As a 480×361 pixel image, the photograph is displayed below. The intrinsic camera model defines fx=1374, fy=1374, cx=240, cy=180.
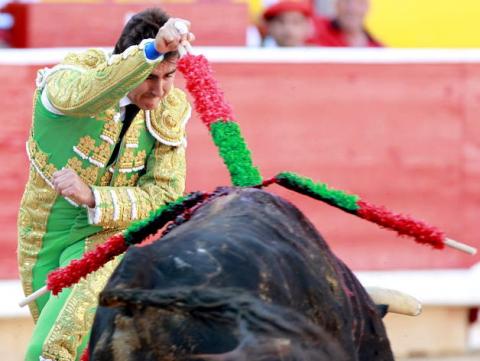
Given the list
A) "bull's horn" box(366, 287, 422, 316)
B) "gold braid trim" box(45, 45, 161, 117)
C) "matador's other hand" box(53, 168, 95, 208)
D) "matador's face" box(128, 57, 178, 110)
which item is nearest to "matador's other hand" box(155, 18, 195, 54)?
"gold braid trim" box(45, 45, 161, 117)

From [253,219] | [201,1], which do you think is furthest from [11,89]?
[253,219]

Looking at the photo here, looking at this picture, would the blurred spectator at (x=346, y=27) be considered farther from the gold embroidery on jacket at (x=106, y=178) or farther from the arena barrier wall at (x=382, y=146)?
the gold embroidery on jacket at (x=106, y=178)

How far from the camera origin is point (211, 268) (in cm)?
225

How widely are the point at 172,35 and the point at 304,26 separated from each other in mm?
3395

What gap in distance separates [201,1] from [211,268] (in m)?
4.38

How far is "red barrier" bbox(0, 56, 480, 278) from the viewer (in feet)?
20.7

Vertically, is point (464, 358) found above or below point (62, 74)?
below

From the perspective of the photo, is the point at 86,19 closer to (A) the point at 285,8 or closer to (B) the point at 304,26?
(A) the point at 285,8

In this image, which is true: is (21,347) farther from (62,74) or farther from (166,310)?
(166,310)

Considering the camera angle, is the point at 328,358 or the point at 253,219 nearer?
the point at 328,358

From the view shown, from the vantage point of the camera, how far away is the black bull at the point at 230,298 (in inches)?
84.6

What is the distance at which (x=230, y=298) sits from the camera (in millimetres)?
2164

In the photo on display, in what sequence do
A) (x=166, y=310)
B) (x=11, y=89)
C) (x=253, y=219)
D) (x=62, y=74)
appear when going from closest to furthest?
(x=166, y=310) → (x=253, y=219) → (x=62, y=74) → (x=11, y=89)

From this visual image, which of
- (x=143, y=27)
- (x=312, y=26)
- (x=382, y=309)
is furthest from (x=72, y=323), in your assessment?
(x=312, y=26)
